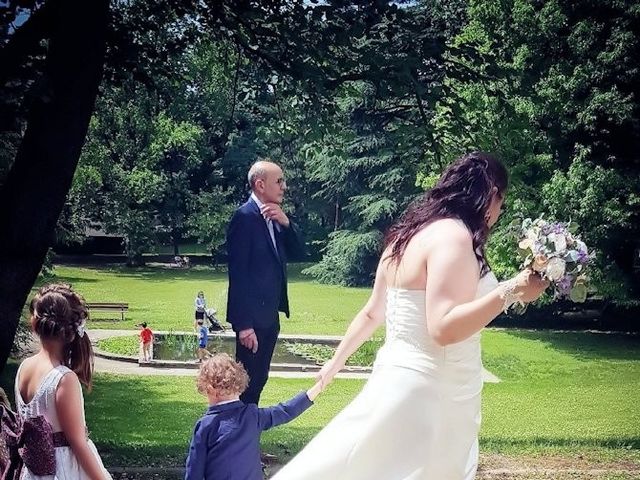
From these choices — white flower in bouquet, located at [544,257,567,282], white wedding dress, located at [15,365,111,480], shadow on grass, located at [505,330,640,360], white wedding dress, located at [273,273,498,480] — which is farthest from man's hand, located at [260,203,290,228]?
shadow on grass, located at [505,330,640,360]

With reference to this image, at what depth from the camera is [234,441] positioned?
2939 millimetres

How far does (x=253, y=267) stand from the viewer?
13.7 ft

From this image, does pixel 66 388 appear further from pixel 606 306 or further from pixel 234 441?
pixel 606 306

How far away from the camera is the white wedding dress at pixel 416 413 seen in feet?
8.04

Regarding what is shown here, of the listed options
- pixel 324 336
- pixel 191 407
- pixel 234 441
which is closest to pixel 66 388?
pixel 234 441

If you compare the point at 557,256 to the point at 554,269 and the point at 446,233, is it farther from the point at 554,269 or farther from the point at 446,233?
the point at 446,233

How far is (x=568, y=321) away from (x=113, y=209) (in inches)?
325

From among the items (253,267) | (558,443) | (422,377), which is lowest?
(558,443)

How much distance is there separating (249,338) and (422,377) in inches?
69.9

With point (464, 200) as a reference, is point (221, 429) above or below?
below

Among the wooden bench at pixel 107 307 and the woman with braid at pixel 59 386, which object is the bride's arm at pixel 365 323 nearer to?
the woman with braid at pixel 59 386

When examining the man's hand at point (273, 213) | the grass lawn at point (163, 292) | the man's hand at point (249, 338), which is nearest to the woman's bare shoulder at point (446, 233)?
the man's hand at point (273, 213)

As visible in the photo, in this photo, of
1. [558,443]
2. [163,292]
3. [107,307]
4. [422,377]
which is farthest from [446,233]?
[107,307]

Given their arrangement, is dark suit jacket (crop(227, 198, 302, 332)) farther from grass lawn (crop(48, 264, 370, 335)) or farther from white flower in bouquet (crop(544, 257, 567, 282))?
grass lawn (crop(48, 264, 370, 335))
